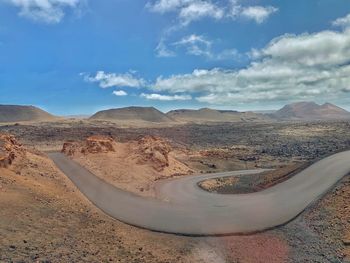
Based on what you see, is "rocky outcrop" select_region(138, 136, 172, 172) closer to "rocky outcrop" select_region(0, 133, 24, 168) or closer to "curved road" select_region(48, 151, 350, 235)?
"curved road" select_region(48, 151, 350, 235)

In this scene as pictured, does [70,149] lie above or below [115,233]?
above

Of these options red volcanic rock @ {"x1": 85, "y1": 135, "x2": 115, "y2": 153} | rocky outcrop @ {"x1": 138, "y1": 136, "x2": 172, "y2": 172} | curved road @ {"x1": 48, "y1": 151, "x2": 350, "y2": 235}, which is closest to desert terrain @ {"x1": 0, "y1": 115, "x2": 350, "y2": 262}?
curved road @ {"x1": 48, "y1": 151, "x2": 350, "y2": 235}

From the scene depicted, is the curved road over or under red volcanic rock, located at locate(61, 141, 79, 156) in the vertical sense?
under

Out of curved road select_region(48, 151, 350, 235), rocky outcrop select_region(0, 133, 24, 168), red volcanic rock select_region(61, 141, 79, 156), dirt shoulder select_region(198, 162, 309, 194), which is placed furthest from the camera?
red volcanic rock select_region(61, 141, 79, 156)

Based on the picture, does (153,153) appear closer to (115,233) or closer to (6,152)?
(6,152)

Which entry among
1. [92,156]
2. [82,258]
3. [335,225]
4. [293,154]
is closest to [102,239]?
[82,258]

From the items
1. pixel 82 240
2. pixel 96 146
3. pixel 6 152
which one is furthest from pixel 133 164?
pixel 82 240
